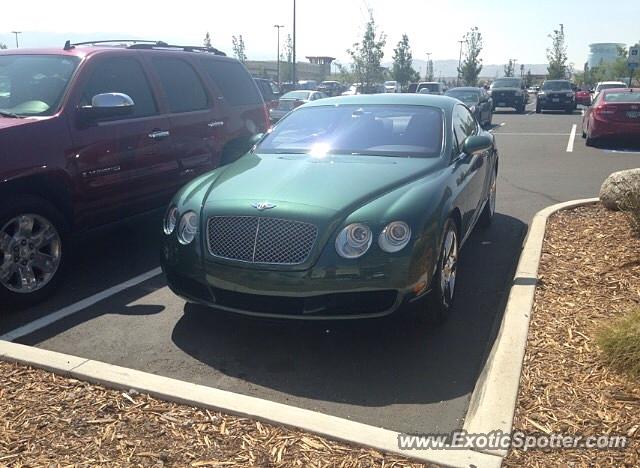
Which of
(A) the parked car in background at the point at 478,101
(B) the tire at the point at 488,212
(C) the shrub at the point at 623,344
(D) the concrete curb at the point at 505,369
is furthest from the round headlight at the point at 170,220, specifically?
(A) the parked car in background at the point at 478,101

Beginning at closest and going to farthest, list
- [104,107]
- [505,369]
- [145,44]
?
[505,369], [104,107], [145,44]

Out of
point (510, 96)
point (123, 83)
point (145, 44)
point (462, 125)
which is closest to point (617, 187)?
point (462, 125)

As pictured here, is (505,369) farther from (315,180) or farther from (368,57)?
(368,57)

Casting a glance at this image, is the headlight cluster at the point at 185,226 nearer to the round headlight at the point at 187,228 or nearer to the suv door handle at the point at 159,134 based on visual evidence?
the round headlight at the point at 187,228

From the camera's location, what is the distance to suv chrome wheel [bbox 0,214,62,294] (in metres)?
4.52

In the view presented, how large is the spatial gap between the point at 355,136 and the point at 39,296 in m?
2.81

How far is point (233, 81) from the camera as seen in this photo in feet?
24.5

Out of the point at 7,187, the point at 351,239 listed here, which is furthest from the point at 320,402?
the point at 7,187

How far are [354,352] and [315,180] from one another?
1199mm

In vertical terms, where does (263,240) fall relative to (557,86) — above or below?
below

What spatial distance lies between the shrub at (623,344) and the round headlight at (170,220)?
110 inches

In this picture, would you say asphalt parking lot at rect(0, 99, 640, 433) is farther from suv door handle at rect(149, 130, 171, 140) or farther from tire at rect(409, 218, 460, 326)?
suv door handle at rect(149, 130, 171, 140)

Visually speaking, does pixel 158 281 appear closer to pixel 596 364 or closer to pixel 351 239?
pixel 351 239

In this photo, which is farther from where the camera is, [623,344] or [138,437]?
[623,344]
